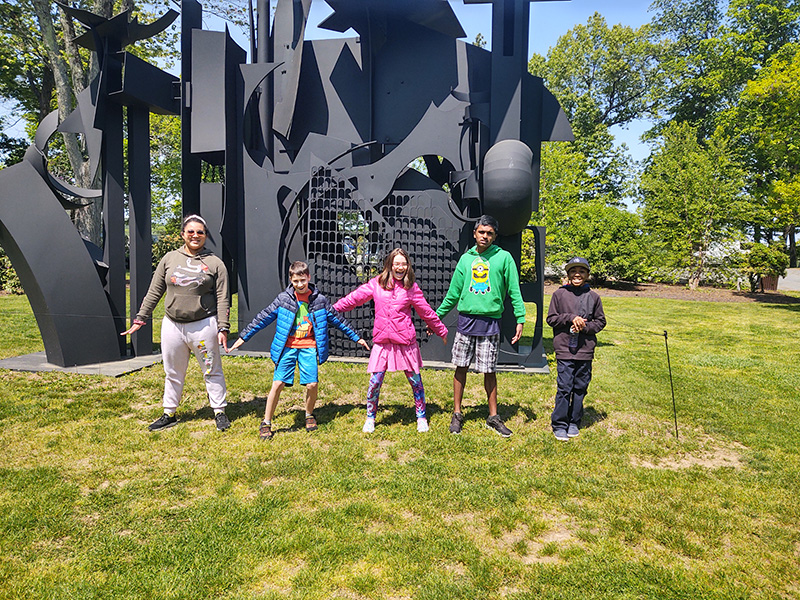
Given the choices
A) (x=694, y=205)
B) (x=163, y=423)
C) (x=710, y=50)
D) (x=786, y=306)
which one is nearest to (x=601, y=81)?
(x=710, y=50)

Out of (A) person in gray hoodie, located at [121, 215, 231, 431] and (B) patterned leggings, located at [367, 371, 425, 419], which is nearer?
(A) person in gray hoodie, located at [121, 215, 231, 431]

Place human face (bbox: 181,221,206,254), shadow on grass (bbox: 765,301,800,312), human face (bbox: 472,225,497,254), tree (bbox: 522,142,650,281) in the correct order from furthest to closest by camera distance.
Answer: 1. tree (bbox: 522,142,650,281)
2. shadow on grass (bbox: 765,301,800,312)
3. human face (bbox: 472,225,497,254)
4. human face (bbox: 181,221,206,254)

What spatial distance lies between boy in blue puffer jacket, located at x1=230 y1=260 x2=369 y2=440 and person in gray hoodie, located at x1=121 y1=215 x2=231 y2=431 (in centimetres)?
33

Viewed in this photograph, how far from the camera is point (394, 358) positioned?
4.60 metres

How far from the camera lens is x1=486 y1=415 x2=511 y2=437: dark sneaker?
14.7 feet

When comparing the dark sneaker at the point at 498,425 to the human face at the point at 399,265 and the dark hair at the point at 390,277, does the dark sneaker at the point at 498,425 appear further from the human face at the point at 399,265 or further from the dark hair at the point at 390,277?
the human face at the point at 399,265

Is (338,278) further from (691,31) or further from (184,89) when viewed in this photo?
(691,31)

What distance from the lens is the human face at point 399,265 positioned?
4.56m

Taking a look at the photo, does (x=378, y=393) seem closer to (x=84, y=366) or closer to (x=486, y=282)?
(x=486, y=282)

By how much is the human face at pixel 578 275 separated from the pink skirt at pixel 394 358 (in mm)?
1436

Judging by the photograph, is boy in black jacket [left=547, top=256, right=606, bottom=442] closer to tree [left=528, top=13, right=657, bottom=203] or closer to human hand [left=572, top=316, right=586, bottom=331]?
human hand [left=572, top=316, right=586, bottom=331]

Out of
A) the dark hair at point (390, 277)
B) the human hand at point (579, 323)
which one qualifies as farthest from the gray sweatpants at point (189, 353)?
the human hand at point (579, 323)

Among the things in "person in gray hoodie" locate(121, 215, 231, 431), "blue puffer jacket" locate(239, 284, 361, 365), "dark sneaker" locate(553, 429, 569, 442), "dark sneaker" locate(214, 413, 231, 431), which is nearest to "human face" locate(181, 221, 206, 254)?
"person in gray hoodie" locate(121, 215, 231, 431)

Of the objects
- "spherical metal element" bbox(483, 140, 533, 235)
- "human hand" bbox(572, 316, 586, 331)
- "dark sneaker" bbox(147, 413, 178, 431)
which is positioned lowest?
"dark sneaker" bbox(147, 413, 178, 431)
